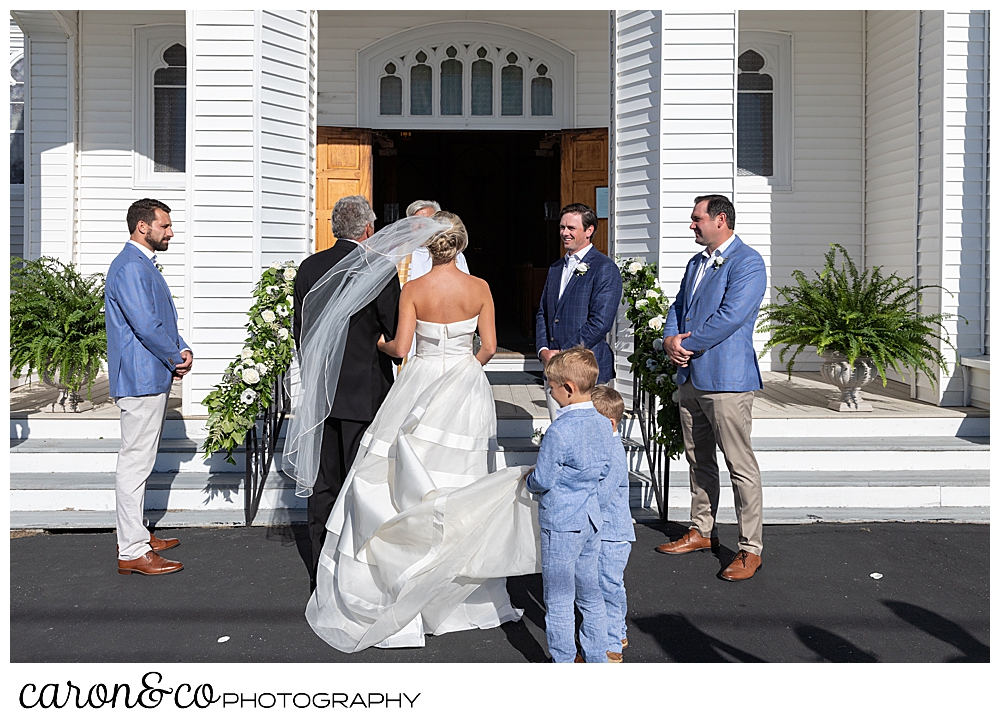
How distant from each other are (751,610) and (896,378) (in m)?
5.96

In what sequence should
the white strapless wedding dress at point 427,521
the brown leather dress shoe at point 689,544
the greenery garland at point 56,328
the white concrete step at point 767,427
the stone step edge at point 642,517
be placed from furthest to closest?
the greenery garland at point 56,328, the white concrete step at point 767,427, the stone step edge at point 642,517, the brown leather dress shoe at point 689,544, the white strapless wedding dress at point 427,521

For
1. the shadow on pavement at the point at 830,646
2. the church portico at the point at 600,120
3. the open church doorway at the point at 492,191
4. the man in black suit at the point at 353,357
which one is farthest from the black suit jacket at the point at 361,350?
the open church doorway at the point at 492,191

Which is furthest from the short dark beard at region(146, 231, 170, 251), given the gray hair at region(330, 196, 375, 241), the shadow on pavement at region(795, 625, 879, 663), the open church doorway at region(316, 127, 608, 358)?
the open church doorway at region(316, 127, 608, 358)

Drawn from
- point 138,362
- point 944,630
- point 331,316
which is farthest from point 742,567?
point 138,362

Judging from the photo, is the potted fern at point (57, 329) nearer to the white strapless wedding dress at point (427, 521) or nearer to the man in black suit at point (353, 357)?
the man in black suit at point (353, 357)

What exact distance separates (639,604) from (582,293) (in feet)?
6.44

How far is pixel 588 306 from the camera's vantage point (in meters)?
5.70

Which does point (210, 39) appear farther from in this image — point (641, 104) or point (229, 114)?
point (641, 104)

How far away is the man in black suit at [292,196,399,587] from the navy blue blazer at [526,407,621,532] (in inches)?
61.2

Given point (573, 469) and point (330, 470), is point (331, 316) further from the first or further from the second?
point (573, 469)

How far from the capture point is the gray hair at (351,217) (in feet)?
16.1

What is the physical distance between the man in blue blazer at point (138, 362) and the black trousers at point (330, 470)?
87 cm

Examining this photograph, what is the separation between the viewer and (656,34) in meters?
7.68
